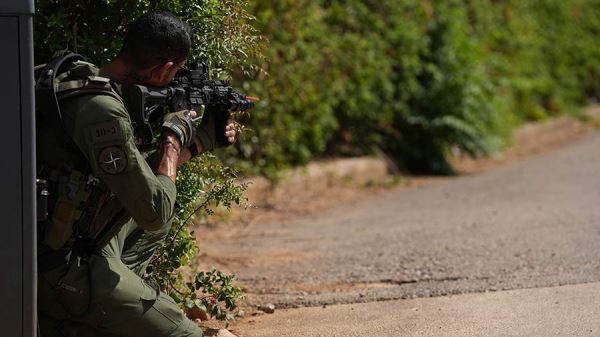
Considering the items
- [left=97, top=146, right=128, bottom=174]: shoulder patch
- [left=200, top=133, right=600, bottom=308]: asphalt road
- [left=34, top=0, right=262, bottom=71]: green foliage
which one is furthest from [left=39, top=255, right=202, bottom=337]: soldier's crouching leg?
[left=200, top=133, right=600, bottom=308]: asphalt road

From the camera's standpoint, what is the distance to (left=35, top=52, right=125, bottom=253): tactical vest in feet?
12.3

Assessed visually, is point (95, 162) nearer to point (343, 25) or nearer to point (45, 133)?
point (45, 133)

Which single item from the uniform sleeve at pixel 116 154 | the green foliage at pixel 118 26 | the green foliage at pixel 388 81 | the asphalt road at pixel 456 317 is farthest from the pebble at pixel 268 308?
the green foliage at pixel 388 81

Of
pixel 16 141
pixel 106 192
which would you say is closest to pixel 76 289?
pixel 106 192

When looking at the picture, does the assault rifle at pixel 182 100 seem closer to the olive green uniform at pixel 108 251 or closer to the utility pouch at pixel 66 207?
the olive green uniform at pixel 108 251

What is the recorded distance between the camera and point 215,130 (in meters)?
4.33

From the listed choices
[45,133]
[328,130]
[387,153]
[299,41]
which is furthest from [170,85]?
[387,153]

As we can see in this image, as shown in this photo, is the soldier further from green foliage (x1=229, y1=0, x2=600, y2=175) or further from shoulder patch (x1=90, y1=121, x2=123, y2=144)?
green foliage (x1=229, y1=0, x2=600, y2=175)

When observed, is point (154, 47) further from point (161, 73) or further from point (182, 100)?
point (182, 100)

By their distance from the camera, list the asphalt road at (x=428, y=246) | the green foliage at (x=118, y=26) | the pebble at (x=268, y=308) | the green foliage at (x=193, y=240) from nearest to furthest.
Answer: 1. the green foliage at (x=118, y=26)
2. the green foliage at (x=193, y=240)
3. the pebble at (x=268, y=308)
4. the asphalt road at (x=428, y=246)

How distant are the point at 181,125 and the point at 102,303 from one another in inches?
30.2

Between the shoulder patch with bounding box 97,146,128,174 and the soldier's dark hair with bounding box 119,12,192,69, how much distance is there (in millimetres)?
455

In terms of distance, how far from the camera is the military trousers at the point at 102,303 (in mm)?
3848

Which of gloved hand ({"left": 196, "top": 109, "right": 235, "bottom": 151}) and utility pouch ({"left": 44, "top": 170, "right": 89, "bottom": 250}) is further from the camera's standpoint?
gloved hand ({"left": 196, "top": 109, "right": 235, "bottom": 151})
